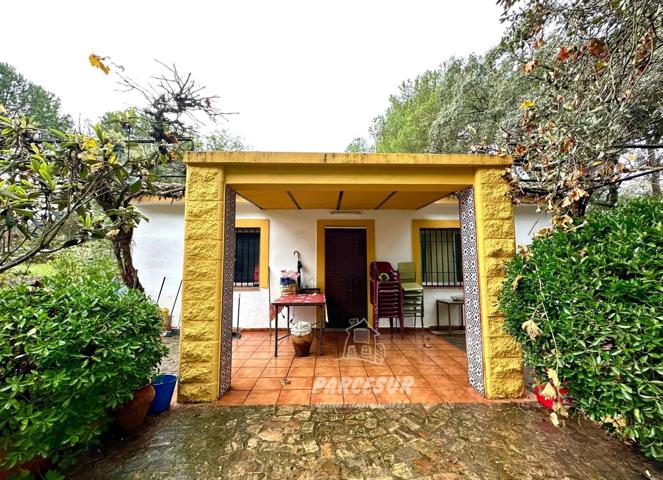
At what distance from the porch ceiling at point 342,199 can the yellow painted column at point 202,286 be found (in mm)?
1078

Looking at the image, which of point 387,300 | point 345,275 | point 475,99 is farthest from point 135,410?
point 475,99

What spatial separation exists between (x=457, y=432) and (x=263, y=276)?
4633 millimetres

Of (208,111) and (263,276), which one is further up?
(208,111)

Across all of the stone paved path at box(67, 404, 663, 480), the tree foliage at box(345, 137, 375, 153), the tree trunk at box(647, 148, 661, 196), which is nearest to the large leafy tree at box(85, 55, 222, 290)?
the stone paved path at box(67, 404, 663, 480)

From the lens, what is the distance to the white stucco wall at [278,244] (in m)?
6.09

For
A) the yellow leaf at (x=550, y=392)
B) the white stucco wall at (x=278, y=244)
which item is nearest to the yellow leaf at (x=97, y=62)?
the white stucco wall at (x=278, y=244)

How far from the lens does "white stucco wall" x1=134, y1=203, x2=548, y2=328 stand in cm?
609

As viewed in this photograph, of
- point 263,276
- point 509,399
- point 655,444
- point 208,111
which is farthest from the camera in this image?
point 263,276

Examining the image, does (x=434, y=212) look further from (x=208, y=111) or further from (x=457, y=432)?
(x=208, y=111)

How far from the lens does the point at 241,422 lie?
8.82 ft

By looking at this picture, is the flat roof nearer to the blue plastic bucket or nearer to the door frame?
the blue plastic bucket

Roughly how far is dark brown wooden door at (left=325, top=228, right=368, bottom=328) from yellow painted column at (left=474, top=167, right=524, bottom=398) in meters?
3.20

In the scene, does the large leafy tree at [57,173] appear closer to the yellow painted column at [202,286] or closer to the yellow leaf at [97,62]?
the yellow painted column at [202,286]

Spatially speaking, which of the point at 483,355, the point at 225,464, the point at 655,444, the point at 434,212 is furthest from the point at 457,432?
the point at 434,212
